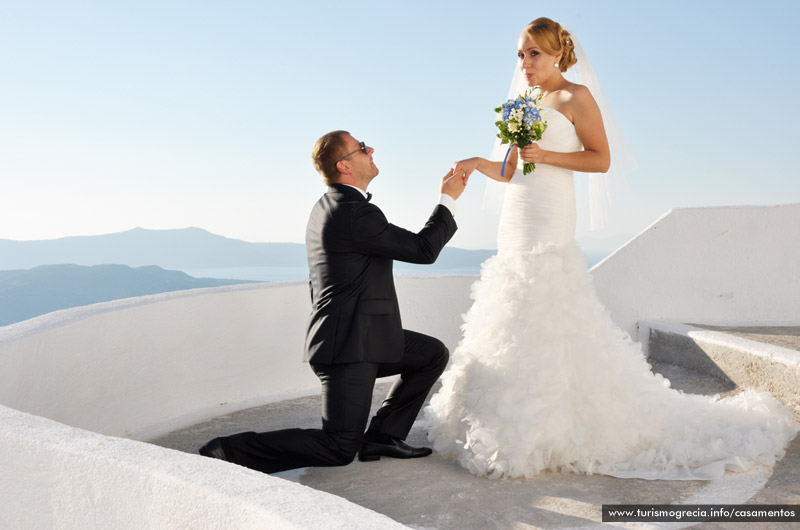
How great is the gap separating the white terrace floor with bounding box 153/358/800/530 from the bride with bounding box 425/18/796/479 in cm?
8

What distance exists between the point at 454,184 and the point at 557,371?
0.98 metres

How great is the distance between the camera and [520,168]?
3734 millimetres

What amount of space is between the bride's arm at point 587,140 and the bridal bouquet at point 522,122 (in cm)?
15

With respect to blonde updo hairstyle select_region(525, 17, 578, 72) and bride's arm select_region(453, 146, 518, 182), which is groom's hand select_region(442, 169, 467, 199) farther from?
blonde updo hairstyle select_region(525, 17, 578, 72)

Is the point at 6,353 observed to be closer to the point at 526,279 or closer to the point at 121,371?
the point at 121,371

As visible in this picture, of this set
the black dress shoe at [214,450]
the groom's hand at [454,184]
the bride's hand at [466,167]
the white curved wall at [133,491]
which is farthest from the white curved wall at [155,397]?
the bride's hand at [466,167]

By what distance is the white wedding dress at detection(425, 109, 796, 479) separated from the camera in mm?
3363

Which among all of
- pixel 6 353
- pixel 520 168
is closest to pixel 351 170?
pixel 520 168

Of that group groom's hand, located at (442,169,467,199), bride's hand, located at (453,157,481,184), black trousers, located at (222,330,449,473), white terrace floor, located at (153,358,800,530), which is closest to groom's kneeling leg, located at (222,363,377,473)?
black trousers, located at (222,330,449,473)

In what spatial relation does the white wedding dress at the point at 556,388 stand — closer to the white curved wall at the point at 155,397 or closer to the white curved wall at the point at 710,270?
the white curved wall at the point at 155,397

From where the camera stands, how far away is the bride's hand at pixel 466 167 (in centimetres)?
363

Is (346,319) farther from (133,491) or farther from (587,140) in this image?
(133,491)

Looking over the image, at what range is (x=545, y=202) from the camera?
11.9ft

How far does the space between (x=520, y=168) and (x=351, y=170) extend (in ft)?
2.79
